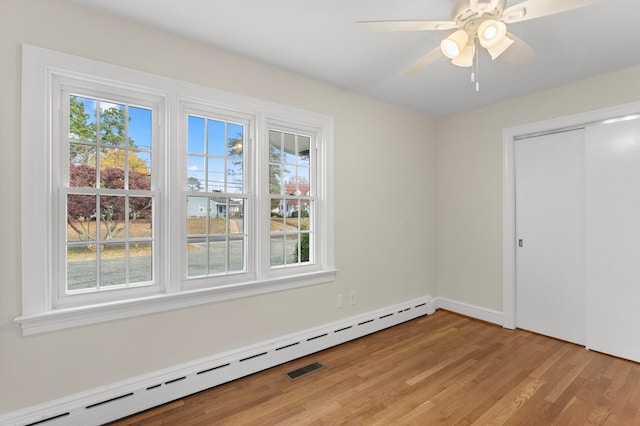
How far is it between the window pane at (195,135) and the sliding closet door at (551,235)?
11.1ft

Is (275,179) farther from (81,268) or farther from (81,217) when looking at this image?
(81,268)

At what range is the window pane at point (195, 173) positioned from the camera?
241cm

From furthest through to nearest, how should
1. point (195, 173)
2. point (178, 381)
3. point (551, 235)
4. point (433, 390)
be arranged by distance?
1. point (551, 235)
2. point (195, 173)
3. point (433, 390)
4. point (178, 381)

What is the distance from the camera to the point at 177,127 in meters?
2.29

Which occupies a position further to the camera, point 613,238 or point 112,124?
point 613,238

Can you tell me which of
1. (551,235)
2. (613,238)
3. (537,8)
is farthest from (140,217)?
(613,238)

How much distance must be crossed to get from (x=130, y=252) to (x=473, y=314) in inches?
150

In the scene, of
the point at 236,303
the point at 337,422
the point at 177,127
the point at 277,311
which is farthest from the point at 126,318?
the point at 337,422

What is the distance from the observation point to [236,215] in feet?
8.68

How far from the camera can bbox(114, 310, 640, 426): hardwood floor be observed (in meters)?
2.02

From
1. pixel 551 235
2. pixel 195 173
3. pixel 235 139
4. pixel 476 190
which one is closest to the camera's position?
pixel 195 173

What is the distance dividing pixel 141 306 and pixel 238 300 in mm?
704

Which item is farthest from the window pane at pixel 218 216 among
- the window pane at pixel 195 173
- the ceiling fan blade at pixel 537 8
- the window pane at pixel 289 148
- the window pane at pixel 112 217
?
the ceiling fan blade at pixel 537 8

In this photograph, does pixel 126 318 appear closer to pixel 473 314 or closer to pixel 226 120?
pixel 226 120
